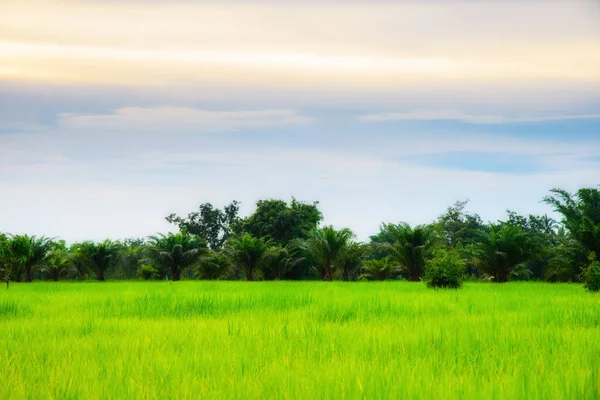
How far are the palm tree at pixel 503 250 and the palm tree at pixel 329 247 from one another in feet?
18.4

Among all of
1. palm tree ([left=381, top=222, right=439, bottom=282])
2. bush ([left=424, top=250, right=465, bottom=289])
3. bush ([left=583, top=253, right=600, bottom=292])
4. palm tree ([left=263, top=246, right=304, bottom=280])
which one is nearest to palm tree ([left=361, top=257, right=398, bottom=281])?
palm tree ([left=263, top=246, right=304, bottom=280])

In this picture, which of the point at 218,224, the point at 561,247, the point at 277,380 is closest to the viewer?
the point at 277,380

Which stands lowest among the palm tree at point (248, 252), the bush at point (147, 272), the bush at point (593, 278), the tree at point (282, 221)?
the bush at point (147, 272)

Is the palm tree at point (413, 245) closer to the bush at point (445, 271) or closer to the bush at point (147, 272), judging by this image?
the bush at point (445, 271)

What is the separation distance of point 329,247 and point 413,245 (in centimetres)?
385

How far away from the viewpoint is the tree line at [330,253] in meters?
20.8

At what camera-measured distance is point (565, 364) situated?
18.3 ft

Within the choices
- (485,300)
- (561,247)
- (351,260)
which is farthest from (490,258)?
(485,300)

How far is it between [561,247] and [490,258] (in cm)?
240

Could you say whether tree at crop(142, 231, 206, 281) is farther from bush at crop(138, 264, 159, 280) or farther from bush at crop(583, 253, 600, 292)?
bush at crop(583, 253, 600, 292)

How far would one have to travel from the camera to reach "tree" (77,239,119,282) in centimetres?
2745

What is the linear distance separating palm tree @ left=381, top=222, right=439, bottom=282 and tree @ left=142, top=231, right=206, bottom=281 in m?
8.88

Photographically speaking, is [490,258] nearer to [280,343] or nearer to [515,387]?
[280,343]

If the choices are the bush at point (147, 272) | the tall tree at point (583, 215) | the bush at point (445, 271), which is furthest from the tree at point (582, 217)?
the bush at point (147, 272)
